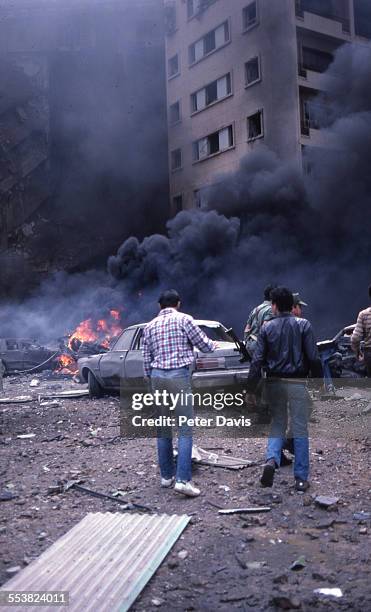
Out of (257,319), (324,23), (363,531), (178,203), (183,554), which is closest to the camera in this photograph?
(183,554)

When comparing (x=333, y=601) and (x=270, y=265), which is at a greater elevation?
(x=270, y=265)

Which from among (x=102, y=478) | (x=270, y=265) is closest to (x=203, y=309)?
(x=270, y=265)

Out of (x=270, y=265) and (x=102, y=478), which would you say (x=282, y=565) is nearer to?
(x=102, y=478)

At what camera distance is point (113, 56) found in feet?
113

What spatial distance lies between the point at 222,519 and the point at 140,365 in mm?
4920

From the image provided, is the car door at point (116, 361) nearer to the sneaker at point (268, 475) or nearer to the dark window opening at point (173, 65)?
the sneaker at point (268, 475)

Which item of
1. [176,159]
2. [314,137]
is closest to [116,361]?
[314,137]

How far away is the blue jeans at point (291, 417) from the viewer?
4430 mm

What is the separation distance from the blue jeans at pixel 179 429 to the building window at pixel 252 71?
23074 millimetres

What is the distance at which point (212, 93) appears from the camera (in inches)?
1083

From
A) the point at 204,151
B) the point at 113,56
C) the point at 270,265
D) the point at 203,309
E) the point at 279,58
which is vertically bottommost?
the point at 203,309

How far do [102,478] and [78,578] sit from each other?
213 cm

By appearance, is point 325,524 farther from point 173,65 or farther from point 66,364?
point 173,65

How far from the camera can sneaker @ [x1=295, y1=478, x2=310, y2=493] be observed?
14.3ft
